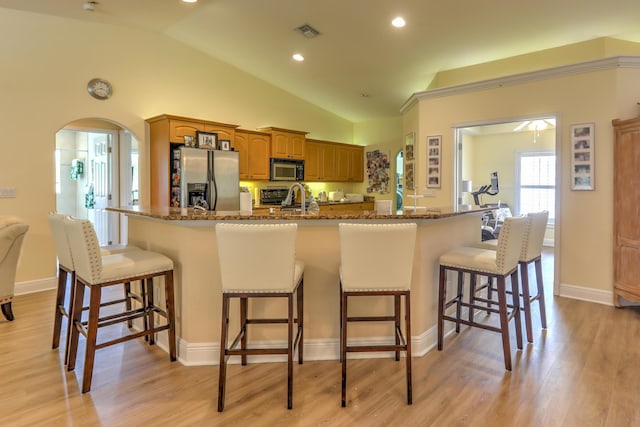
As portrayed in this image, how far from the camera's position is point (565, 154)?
4148 mm

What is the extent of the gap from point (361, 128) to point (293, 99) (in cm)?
196

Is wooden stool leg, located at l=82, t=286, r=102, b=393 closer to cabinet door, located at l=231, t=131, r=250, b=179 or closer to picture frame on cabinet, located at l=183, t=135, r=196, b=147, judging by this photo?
picture frame on cabinet, located at l=183, t=135, r=196, b=147

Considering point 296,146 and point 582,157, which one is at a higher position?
point 296,146

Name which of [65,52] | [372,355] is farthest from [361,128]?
[372,355]

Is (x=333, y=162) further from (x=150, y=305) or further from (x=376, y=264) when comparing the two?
(x=376, y=264)

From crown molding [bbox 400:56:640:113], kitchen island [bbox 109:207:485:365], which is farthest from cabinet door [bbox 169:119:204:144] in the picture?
crown molding [bbox 400:56:640:113]

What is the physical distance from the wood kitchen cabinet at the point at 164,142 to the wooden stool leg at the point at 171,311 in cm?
287

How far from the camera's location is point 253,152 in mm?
6176

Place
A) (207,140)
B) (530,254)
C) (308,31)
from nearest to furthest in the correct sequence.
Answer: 1. (530,254)
2. (308,31)
3. (207,140)

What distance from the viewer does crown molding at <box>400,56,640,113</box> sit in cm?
377

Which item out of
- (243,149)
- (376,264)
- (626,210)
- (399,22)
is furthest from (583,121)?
(243,149)

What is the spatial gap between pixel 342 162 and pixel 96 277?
6.04 metres

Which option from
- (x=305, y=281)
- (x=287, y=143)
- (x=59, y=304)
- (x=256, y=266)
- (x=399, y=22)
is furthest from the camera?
(x=287, y=143)

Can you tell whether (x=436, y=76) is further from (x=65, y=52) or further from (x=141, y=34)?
(x=65, y=52)
